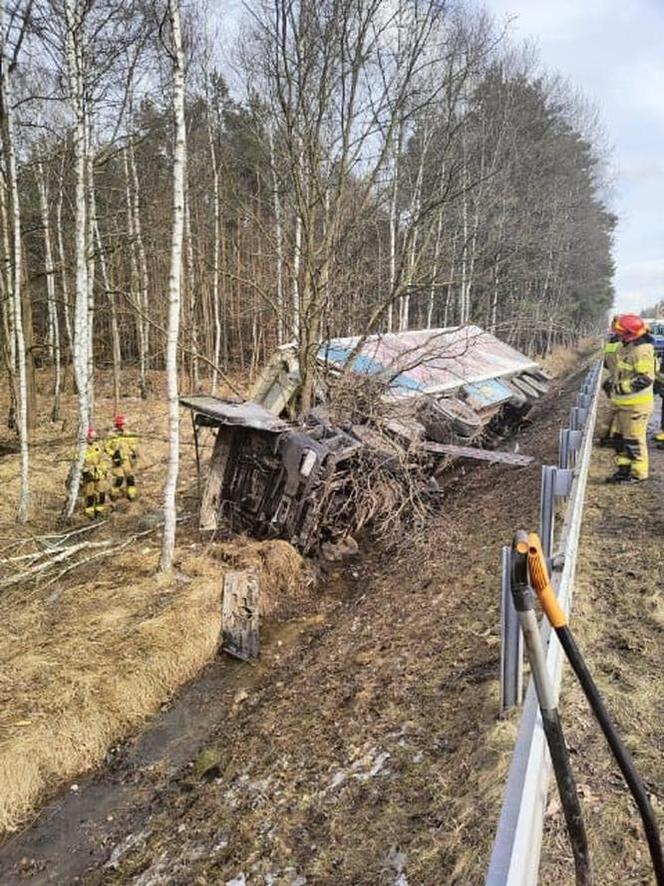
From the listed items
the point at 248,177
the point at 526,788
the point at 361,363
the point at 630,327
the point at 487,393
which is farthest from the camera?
the point at 248,177

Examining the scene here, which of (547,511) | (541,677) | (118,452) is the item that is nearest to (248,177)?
(118,452)

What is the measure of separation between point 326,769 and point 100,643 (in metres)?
2.50

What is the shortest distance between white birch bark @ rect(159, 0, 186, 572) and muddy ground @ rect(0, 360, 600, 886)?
1.56m

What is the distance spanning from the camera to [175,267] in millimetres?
5695

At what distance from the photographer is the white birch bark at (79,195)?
694 cm

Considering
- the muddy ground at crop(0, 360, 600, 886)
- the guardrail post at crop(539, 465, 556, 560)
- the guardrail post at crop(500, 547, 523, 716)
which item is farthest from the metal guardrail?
the muddy ground at crop(0, 360, 600, 886)

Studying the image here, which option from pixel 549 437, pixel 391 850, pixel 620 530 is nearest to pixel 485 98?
pixel 549 437

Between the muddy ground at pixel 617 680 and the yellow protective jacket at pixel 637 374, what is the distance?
3.71 feet

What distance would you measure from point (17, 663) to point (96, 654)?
23.6 inches

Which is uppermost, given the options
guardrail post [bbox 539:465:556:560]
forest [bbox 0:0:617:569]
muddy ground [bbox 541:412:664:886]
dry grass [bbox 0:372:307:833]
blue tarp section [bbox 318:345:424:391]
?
forest [bbox 0:0:617:569]

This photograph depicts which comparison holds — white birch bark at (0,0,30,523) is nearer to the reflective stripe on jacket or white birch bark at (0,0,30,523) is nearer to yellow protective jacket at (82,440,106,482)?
yellow protective jacket at (82,440,106,482)

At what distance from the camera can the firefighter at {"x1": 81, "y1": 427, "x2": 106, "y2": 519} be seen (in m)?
8.16

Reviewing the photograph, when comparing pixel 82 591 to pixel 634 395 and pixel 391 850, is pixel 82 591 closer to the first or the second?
pixel 391 850

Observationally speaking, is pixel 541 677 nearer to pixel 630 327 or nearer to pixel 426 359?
pixel 630 327
